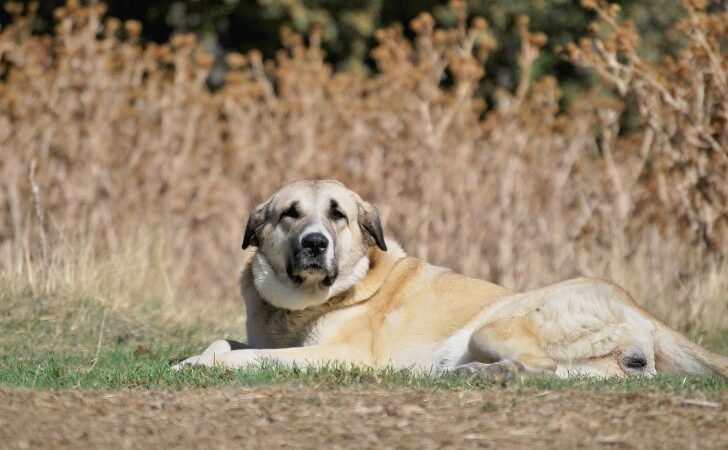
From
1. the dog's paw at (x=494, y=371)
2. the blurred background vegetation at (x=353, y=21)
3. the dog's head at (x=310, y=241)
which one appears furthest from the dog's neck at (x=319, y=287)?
the blurred background vegetation at (x=353, y=21)

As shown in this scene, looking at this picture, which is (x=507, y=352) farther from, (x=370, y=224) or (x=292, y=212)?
(x=292, y=212)

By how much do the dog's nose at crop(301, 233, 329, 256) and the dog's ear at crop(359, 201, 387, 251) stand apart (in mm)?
530

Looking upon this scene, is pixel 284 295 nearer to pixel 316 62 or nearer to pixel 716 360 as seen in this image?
pixel 716 360

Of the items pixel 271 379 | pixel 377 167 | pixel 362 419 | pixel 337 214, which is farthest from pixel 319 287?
pixel 377 167

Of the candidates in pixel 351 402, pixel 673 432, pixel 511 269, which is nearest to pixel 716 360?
pixel 673 432

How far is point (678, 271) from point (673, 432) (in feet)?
23.4

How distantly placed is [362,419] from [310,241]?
2270mm

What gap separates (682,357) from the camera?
7156mm

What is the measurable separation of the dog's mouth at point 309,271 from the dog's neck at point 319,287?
81 millimetres

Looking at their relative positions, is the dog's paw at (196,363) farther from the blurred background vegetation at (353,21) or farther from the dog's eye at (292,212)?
the blurred background vegetation at (353,21)

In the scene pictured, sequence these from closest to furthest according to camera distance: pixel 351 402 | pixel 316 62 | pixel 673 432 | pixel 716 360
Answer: pixel 673 432
pixel 351 402
pixel 716 360
pixel 316 62

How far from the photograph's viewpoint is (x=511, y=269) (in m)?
13.8

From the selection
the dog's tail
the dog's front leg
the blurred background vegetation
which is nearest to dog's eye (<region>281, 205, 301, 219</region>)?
the dog's front leg

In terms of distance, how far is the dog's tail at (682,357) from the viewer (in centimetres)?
700
